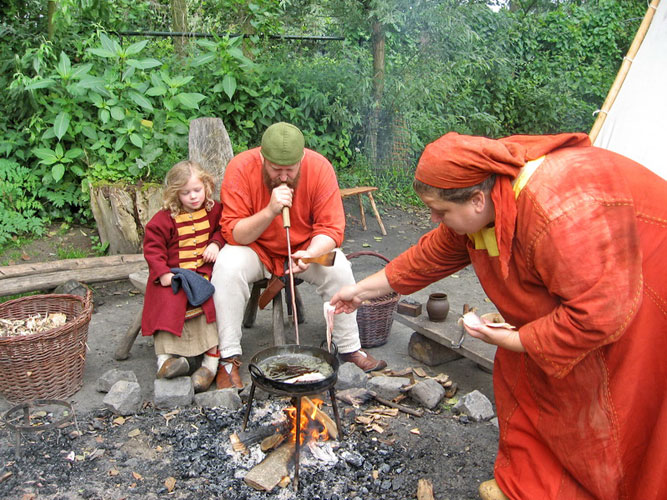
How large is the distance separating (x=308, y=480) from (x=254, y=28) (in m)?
5.79

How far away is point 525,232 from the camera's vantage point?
1998mm

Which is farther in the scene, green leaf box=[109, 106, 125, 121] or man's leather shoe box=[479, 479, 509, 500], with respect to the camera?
green leaf box=[109, 106, 125, 121]

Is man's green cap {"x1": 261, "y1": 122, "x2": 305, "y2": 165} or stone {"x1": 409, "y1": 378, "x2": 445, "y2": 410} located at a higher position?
man's green cap {"x1": 261, "y1": 122, "x2": 305, "y2": 165}

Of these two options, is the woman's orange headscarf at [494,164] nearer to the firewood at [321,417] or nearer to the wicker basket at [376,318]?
the firewood at [321,417]

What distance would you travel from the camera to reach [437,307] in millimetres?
3975

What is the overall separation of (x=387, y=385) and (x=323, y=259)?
873 mm

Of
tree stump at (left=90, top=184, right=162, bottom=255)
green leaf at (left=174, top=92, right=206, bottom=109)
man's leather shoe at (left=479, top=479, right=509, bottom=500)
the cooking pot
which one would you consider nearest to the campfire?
the cooking pot

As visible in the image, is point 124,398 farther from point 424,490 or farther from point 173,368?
point 424,490

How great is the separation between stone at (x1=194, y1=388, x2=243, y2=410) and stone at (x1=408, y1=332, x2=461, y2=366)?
52.1 inches

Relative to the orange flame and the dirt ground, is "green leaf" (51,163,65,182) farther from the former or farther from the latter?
the orange flame

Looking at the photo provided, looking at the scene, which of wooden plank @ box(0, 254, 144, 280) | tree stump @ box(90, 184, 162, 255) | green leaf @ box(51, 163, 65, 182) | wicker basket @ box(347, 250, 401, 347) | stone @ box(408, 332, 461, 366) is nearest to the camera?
stone @ box(408, 332, 461, 366)

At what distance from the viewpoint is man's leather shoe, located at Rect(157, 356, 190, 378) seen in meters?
3.58

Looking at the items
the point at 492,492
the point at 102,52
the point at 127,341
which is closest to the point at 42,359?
the point at 127,341

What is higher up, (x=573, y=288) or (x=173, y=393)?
(x=573, y=288)
